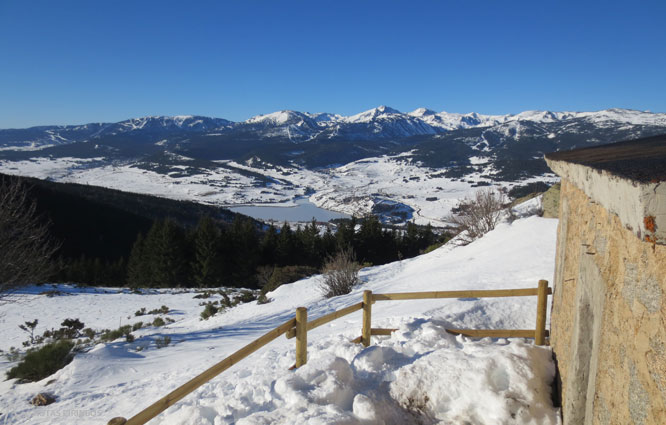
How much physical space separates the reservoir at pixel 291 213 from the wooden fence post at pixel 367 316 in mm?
121931

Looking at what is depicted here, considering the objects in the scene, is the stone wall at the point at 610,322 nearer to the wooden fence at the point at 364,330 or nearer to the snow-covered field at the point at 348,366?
the snow-covered field at the point at 348,366

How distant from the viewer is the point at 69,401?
678 centimetres

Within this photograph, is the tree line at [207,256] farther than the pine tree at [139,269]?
No

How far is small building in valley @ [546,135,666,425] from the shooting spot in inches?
62.9

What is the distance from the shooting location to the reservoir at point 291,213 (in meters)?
133

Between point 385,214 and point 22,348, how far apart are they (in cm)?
12520

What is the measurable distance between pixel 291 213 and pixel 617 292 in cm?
14444

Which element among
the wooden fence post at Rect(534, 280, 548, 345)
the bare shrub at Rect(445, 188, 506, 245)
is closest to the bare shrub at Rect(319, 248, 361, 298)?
the bare shrub at Rect(445, 188, 506, 245)

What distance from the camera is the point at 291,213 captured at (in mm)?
145500

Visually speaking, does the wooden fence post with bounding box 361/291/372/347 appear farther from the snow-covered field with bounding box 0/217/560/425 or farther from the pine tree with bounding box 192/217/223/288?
the pine tree with bounding box 192/217/223/288

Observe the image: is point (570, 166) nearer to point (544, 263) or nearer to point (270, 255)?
point (544, 263)

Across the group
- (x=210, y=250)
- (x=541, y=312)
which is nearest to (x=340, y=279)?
(x=541, y=312)

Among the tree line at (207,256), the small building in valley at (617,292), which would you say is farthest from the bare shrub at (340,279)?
the tree line at (207,256)

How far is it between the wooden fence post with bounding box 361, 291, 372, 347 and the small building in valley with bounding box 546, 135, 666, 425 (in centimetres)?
258
